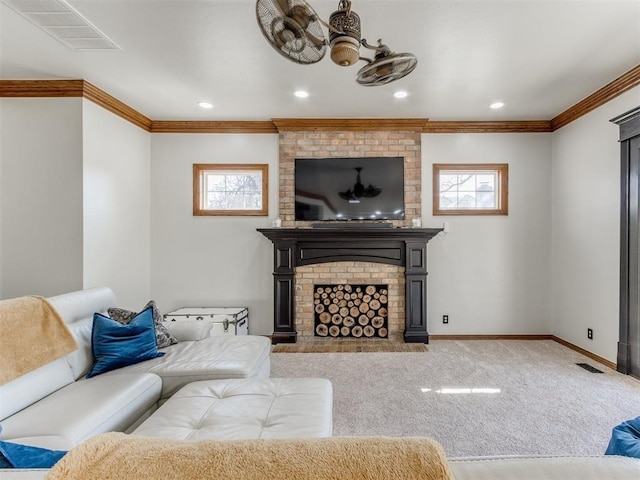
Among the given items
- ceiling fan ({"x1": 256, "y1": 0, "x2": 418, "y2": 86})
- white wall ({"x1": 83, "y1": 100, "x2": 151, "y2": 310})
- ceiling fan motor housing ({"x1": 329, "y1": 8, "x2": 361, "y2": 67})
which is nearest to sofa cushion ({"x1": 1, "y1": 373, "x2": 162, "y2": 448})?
white wall ({"x1": 83, "y1": 100, "x2": 151, "y2": 310})

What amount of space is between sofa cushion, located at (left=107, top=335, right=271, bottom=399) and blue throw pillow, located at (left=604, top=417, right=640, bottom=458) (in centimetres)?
175

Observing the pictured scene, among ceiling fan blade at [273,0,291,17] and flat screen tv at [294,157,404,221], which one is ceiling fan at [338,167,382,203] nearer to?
flat screen tv at [294,157,404,221]

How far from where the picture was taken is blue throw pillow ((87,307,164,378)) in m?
2.06

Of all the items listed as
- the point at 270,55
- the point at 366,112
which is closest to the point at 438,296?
the point at 366,112

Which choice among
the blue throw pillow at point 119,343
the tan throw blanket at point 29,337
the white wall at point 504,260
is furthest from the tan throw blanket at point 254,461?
the white wall at point 504,260

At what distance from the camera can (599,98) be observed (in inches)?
127

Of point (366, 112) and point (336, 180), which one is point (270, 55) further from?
point (336, 180)

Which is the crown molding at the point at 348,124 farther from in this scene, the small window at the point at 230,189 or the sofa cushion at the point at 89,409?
the sofa cushion at the point at 89,409

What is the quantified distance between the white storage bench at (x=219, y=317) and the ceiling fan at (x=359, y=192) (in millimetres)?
1952

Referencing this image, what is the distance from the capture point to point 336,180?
4.05m

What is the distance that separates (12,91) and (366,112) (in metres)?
3.54

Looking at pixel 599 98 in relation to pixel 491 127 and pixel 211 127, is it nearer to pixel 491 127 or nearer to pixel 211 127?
pixel 491 127

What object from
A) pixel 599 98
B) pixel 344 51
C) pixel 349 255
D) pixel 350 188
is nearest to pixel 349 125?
pixel 350 188

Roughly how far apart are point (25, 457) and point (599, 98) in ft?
15.8
